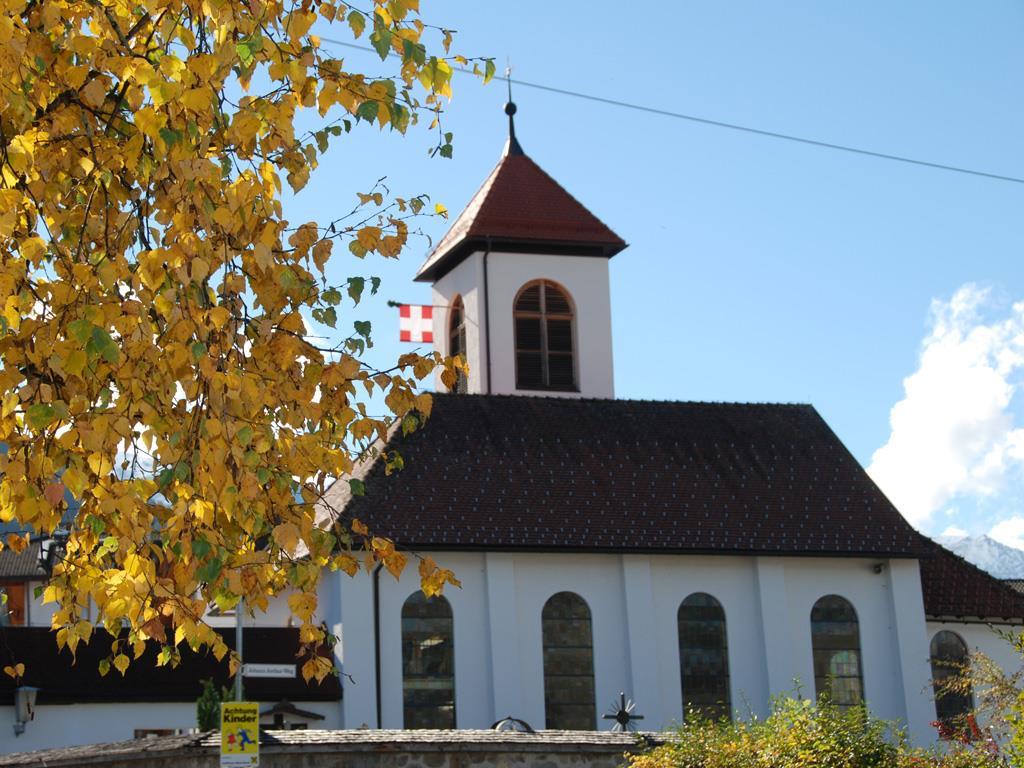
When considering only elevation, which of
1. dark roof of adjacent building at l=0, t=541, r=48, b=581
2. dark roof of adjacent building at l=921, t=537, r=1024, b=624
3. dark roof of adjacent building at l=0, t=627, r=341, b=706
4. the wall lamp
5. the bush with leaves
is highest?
dark roof of adjacent building at l=0, t=541, r=48, b=581

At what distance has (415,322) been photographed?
41.7 metres

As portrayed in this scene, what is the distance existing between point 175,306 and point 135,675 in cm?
2408

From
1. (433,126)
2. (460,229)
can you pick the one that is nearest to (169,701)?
(460,229)

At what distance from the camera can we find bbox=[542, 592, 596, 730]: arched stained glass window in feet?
105

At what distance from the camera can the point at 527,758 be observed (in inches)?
682

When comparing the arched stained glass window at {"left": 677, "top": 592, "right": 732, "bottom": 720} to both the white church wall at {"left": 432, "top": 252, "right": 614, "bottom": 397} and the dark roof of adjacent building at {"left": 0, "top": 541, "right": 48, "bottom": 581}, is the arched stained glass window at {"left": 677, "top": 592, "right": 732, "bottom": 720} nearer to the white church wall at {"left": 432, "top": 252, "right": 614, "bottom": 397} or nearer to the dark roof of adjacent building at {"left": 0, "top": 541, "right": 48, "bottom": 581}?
the white church wall at {"left": 432, "top": 252, "right": 614, "bottom": 397}

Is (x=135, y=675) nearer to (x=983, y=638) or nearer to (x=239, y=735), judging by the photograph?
(x=239, y=735)

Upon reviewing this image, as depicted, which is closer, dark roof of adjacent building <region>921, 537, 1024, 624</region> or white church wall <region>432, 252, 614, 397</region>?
dark roof of adjacent building <region>921, 537, 1024, 624</region>

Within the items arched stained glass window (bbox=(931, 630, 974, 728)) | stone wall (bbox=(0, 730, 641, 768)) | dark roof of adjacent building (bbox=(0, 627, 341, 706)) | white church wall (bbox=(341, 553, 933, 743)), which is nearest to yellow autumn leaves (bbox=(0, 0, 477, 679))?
stone wall (bbox=(0, 730, 641, 768))

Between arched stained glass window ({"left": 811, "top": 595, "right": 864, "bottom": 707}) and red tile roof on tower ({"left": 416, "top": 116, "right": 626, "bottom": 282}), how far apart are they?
11.7 meters

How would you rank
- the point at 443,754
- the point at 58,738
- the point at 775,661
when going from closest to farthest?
the point at 443,754, the point at 58,738, the point at 775,661

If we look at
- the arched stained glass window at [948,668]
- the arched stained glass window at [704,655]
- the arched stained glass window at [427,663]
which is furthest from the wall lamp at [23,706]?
the arched stained glass window at [948,668]

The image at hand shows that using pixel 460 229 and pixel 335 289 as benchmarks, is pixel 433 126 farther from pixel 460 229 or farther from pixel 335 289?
pixel 460 229

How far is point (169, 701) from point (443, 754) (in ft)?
46.3
